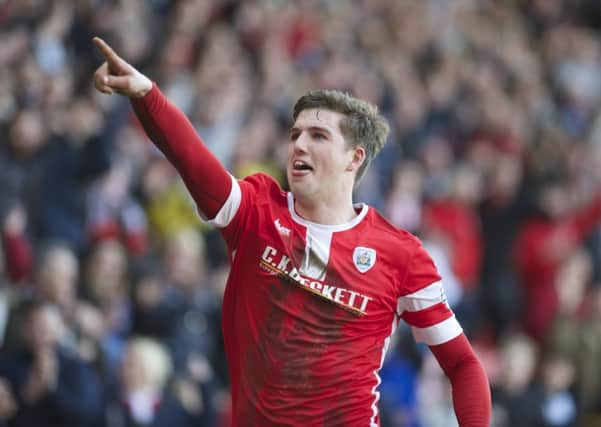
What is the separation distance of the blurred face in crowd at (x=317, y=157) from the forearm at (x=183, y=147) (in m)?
0.41

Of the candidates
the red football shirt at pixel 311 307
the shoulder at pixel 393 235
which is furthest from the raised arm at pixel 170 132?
the shoulder at pixel 393 235

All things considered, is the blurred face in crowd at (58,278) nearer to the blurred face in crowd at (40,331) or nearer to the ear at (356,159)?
the blurred face in crowd at (40,331)

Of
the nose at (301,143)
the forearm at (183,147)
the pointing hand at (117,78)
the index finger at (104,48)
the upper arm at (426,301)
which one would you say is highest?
the nose at (301,143)

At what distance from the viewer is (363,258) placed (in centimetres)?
516

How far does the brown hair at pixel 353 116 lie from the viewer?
5.23 m

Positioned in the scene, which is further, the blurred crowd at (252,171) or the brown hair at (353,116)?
the blurred crowd at (252,171)

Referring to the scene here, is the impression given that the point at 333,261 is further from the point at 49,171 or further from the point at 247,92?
the point at 247,92

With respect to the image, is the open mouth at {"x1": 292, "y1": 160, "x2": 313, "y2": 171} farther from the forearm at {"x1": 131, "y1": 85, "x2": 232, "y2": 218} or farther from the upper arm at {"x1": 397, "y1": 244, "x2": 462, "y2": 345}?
the upper arm at {"x1": 397, "y1": 244, "x2": 462, "y2": 345}

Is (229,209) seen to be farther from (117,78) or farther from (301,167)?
(117,78)

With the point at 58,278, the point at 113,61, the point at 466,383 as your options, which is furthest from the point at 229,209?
the point at 58,278

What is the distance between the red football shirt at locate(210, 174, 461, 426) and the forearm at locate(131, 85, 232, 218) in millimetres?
144

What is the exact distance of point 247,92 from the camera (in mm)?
12125

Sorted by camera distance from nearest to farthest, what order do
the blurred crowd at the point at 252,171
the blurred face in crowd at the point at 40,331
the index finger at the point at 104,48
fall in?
the index finger at the point at 104,48
the blurred face in crowd at the point at 40,331
the blurred crowd at the point at 252,171

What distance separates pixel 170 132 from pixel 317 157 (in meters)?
0.78
